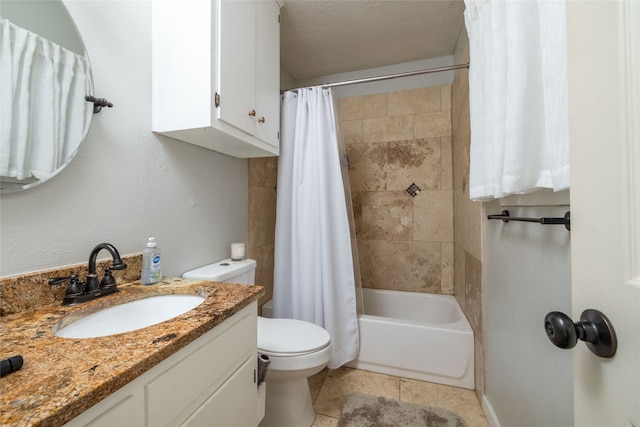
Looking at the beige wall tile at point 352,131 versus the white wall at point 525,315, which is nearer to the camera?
the white wall at point 525,315

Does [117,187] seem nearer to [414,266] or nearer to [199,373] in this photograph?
[199,373]

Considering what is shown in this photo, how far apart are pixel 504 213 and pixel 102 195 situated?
5.19 feet

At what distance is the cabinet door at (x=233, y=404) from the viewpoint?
623mm

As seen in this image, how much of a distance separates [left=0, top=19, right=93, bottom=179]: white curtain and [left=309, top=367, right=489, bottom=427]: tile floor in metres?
→ 1.62

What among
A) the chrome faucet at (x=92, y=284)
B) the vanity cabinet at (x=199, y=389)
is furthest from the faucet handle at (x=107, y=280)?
the vanity cabinet at (x=199, y=389)

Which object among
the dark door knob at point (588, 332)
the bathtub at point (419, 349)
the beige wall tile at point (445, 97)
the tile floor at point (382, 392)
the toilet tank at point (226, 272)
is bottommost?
the tile floor at point (382, 392)

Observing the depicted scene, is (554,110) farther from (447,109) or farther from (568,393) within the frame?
(447,109)

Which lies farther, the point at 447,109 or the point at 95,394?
the point at 447,109

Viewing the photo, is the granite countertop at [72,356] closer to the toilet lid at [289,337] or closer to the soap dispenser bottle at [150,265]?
the soap dispenser bottle at [150,265]

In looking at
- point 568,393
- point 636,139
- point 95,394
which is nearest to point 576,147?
point 636,139

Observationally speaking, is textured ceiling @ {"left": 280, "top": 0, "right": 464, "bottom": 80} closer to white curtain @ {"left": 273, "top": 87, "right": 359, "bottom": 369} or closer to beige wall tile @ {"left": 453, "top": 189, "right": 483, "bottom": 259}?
white curtain @ {"left": 273, "top": 87, "right": 359, "bottom": 369}

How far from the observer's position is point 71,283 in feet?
2.44

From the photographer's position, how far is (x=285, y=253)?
5.82 feet

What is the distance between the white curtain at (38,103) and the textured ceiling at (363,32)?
1339mm
